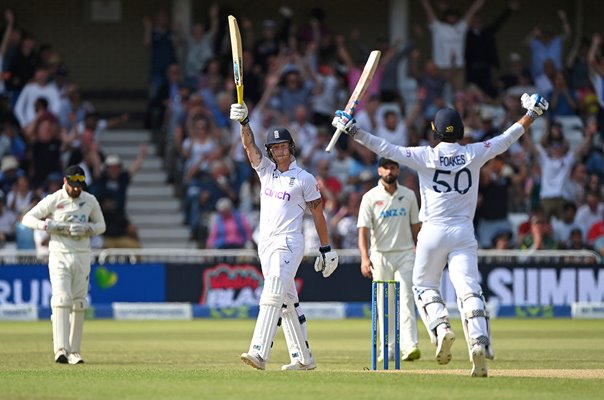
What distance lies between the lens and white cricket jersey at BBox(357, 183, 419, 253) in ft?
43.1

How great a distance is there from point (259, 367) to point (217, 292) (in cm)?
966

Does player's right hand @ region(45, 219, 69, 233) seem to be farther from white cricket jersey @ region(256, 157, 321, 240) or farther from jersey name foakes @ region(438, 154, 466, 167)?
jersey name foakes @ region(438, 154, 466, 167)

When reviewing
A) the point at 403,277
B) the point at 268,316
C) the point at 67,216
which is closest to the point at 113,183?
the point at 67,216

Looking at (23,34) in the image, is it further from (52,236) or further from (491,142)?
(491,142)

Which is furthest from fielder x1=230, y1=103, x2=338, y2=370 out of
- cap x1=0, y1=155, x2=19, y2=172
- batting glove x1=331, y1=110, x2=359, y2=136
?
cap x1=0, y1=155, x2=19, y2=172

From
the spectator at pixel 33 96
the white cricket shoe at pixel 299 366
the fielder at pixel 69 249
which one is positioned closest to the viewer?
the white cricket shoe at pixel 299 366

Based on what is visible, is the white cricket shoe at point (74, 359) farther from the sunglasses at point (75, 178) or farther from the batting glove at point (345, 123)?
the batting glove at point (345, 123)

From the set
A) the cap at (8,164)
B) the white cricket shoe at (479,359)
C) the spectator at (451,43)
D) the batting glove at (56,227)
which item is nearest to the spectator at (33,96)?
the cap at (8,164)

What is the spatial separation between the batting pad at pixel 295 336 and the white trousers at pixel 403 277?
1.56 metres

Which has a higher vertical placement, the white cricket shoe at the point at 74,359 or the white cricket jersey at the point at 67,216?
the white cricket jersey at the point at 67,216

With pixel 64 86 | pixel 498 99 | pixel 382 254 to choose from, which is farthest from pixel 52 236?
pixel 498 99

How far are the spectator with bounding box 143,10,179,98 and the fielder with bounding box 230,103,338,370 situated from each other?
12598 millimetres

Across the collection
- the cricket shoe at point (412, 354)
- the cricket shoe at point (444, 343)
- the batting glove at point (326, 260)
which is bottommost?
the cricket shoe at point (412, 354)

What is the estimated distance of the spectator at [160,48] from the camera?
23328 millimetres
